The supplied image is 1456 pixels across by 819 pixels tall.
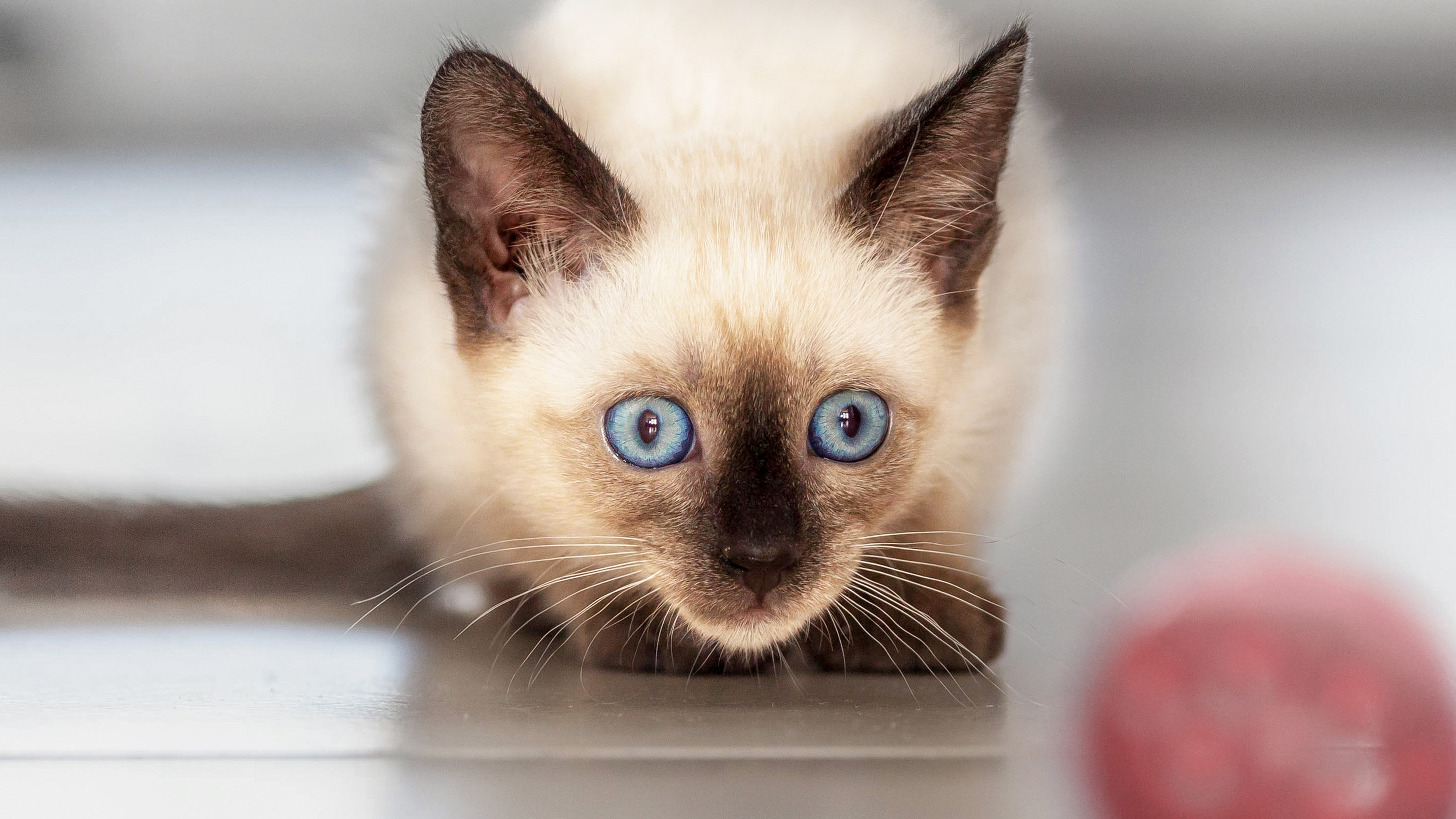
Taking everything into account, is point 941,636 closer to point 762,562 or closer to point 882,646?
point 882,646

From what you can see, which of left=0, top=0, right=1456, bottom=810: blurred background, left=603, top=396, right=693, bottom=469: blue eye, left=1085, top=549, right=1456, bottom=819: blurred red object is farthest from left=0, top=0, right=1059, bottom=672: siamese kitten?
left=1085, top=549, right=1456, bottom=819: blurred red object

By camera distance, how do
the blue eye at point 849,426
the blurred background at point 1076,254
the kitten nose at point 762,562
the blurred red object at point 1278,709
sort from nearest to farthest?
1. the blurred red object at point 1278,709
2. the kitten nose at point 762,562
3. the blue eye at point 849,426
4. the blurred background at point 1076,254

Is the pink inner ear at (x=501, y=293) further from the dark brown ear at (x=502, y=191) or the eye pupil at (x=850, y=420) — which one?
the eye pupil at (x=850, y=420)

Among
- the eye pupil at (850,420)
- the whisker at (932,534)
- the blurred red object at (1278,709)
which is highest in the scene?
the eye pupil at (850,420)

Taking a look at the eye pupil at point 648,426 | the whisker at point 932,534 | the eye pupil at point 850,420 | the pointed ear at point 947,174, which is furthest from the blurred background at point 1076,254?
the eye pupil at point 648,426

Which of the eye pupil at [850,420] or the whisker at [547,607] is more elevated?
the eye pupil at [850,420]

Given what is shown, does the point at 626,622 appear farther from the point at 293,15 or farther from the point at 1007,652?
the point at 293,15

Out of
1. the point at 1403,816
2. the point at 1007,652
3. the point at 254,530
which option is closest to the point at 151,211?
the point at 254,530

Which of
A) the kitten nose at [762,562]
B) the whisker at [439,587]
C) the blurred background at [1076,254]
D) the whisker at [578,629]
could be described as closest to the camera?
the kitten nose at [762,562]
